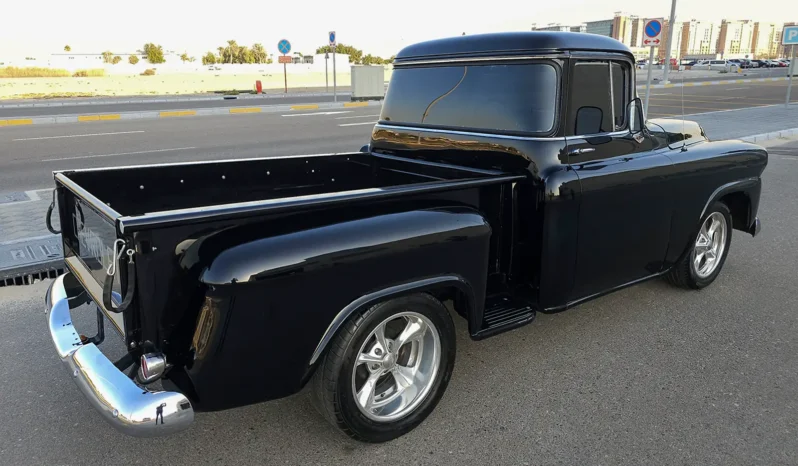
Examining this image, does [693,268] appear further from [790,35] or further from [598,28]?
[790,35]

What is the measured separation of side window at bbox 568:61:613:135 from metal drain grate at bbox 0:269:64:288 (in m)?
4.30

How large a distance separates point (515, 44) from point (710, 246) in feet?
8.20

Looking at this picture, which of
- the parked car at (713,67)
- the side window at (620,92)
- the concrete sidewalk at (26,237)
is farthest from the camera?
the parked car at (713,67)

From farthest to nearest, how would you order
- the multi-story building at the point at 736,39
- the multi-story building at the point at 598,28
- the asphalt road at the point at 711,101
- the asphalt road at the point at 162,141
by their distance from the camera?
the multi-story building at the point at 736,39 → the asphalt road at the point at 711,101 → the asphalt road at the point at 162,141 → the multi-story building at the point at 598,28

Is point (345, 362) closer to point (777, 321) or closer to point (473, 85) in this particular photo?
point (473, 85)

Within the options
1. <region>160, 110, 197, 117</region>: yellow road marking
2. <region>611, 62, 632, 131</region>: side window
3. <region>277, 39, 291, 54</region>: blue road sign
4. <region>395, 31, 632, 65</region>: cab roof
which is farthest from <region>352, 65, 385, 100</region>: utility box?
<region>611, 62, 632, 131</region>: side window

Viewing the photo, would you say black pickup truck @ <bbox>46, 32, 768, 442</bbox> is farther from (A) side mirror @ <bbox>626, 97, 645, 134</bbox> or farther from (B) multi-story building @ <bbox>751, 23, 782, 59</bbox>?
(B) multi-story building @ <bbox>751, 23, 782, 59</bbox>

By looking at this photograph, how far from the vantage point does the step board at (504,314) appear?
325 cm

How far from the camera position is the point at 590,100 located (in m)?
3.64

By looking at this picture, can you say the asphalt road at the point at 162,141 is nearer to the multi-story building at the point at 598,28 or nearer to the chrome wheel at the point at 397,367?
the multi-story building at the point at 598,28

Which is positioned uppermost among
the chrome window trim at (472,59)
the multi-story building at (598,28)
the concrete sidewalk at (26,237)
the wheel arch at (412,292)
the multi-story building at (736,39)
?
the multi-story building at (736,39)

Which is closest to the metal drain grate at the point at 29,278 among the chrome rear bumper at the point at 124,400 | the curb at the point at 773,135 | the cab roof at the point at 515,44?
the chrome rear bumper at the point at 124,400

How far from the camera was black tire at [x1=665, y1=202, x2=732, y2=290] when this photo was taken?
442cm

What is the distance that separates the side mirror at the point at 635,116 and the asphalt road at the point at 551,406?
1.35 m
